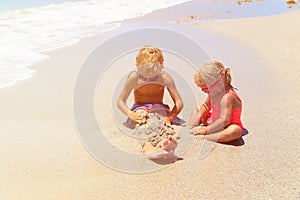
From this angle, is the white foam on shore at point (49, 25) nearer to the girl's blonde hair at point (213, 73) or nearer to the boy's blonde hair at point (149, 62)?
the boy's blonde hair at point (149, 62)

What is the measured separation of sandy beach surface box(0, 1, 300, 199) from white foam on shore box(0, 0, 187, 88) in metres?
0.61

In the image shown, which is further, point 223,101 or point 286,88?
point 286,88

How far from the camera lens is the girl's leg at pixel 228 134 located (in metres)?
2.83

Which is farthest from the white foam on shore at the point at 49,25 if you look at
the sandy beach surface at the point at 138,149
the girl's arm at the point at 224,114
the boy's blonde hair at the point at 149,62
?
the girl's arm at the point at 224,114

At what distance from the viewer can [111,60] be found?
5.37 meters

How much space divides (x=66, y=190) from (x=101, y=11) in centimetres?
939

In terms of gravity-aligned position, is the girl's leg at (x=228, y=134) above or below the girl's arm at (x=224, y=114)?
below

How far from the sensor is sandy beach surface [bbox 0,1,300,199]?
229 cm

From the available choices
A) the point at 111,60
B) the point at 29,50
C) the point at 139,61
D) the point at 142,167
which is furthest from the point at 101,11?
the point at 142,167

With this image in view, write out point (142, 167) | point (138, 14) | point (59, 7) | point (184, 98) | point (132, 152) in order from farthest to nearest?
point (59, 7)
point (138, 14)
point (184, 98)
point (132, 152)
point (142, 167)

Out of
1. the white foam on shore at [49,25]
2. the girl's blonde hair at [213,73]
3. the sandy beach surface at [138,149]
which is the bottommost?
the sandy beach surface at [138,149]

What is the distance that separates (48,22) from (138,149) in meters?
7.36

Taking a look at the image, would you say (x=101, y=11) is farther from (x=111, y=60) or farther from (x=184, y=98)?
(x=184, y=98)

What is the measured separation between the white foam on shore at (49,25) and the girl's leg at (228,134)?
10.5ft
